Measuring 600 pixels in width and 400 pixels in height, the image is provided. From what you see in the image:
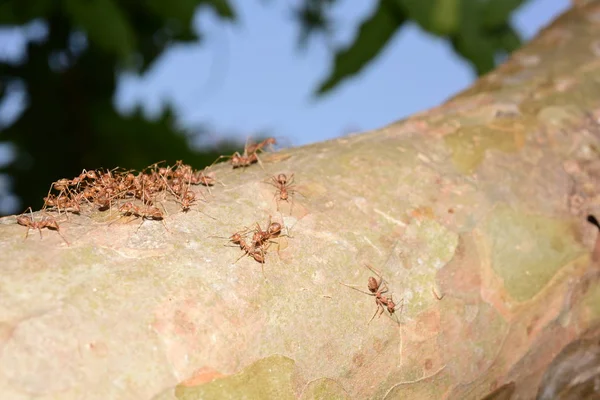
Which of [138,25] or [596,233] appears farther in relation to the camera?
[138,25]

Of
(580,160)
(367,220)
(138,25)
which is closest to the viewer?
(367,220)

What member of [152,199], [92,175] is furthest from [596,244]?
[92,175]

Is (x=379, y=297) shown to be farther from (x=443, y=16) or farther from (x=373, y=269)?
(x=443, y=16)

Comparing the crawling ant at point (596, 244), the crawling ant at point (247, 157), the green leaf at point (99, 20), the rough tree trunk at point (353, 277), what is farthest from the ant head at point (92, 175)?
the green leaf at point (99, 20)

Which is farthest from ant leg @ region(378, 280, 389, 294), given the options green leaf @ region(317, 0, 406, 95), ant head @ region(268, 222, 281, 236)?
green leaf @ region(317, 0, 406, 95)

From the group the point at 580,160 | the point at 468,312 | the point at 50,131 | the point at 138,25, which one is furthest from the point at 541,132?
the point at 50,131

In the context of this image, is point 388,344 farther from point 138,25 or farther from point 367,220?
point 138,25

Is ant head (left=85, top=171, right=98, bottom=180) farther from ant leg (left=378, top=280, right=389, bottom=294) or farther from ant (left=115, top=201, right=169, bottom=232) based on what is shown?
ant leg (left=378, top=280, right=389, bottom=294)
